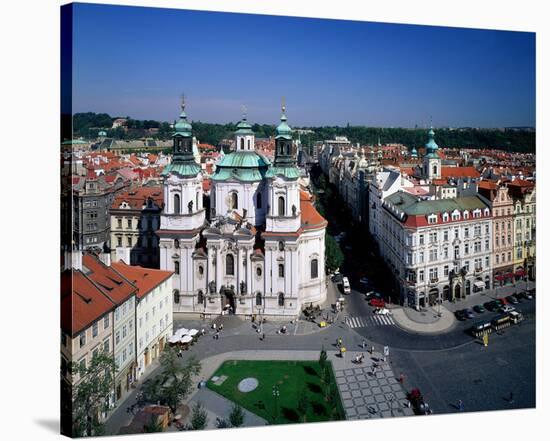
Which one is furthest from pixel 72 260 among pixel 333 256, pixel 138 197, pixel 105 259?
pixel 138 197

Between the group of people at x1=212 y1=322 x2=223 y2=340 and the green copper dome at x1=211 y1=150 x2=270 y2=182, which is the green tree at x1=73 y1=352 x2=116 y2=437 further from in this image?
the green copper dome at x1=211 y1=150 x2=270 y2=182

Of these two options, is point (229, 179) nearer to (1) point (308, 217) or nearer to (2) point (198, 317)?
(1) point (308, 217)

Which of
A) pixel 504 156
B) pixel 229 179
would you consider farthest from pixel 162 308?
pixel 504 156

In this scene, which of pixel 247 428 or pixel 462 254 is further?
pixel 462 254

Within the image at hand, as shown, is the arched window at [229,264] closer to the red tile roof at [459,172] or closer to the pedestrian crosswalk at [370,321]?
the pedestrian crosswalk at [370,321]

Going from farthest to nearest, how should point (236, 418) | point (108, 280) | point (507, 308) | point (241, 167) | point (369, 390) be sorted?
point (241, 167)
point (507, 308)
point (369, 390)
point (108, 280)
point (236, 418)

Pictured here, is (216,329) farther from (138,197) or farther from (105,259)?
(138,197)

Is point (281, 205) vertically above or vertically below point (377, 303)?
above
